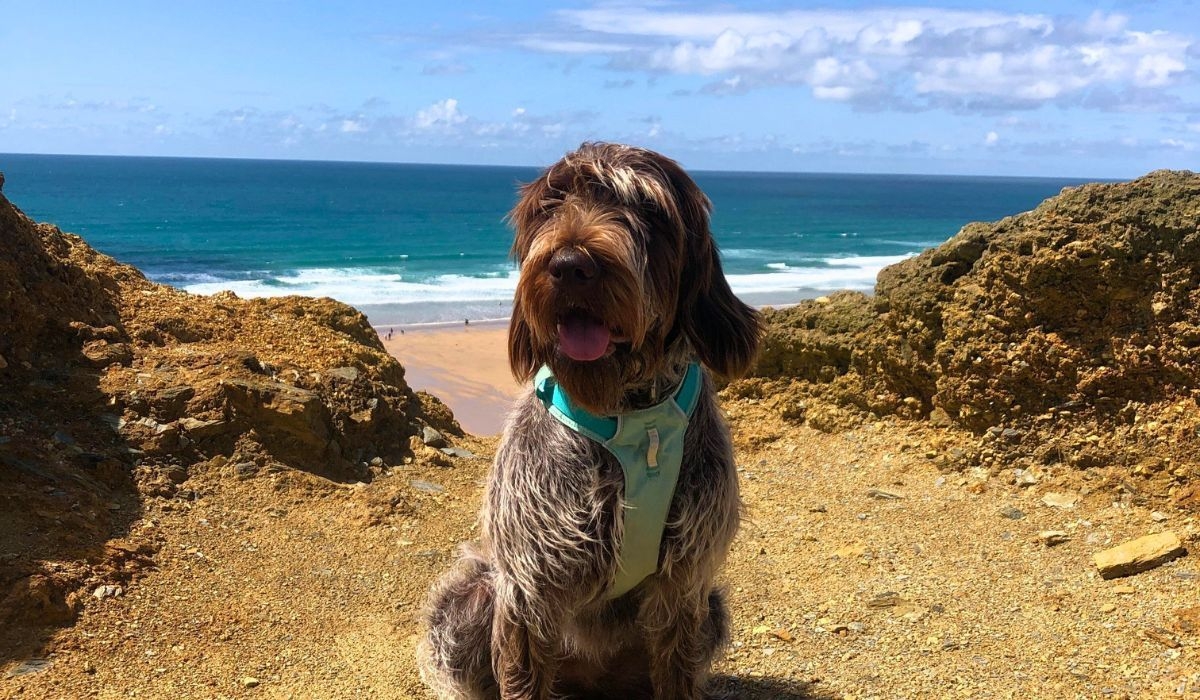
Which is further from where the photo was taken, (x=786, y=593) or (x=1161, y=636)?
(x=786, y=593)

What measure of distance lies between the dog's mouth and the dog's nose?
157mm

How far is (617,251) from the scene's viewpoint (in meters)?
3.20

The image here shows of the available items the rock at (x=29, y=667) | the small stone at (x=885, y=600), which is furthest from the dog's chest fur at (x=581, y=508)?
the rock at (x=29, y=667)

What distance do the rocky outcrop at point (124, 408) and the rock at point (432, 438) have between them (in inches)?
2.9

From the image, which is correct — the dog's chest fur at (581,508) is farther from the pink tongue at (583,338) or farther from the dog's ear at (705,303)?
the pink tongue at (583,338)

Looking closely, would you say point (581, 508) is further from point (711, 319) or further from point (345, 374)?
point (345, 374)

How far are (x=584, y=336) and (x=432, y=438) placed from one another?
4759 mm

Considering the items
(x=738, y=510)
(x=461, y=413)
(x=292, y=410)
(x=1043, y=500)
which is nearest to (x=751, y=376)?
(x=1043, y=500)

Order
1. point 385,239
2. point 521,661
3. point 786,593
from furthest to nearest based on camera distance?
point 385,239 < point 786,593 < point 521,661

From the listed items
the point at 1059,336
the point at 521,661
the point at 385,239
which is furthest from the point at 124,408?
the point at 385,239

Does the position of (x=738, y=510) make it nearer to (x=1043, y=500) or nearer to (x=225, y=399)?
(x=1043, y=500)

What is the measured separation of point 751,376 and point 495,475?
4.83 m

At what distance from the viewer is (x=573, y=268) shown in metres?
A: 3.20

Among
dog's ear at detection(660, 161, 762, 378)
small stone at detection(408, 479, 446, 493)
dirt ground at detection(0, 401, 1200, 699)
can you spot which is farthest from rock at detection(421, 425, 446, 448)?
dog's ear at detection(660, 161, 762, 378)
